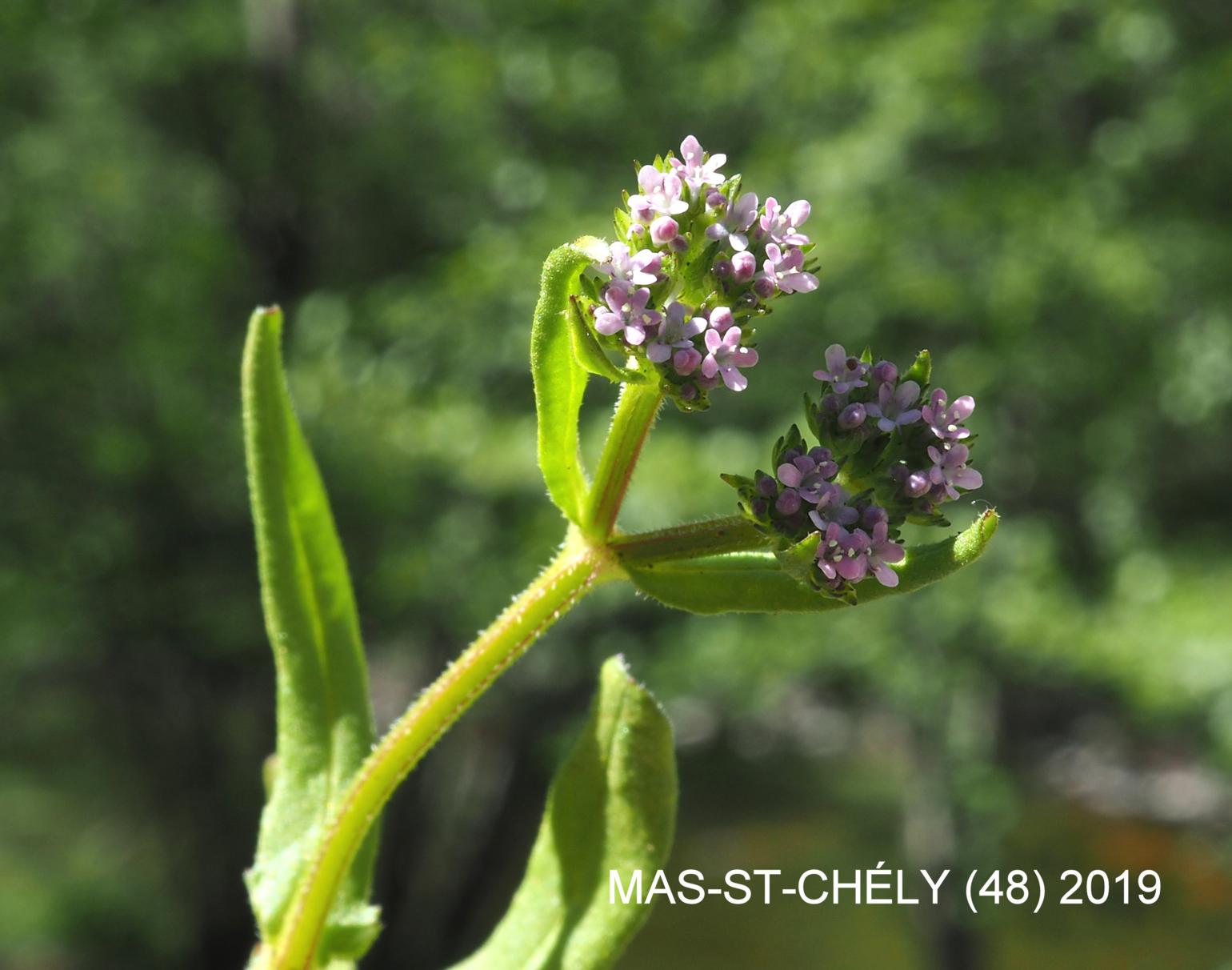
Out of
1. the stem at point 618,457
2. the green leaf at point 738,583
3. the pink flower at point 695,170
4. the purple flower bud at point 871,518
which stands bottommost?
the green leaf at point 738,583

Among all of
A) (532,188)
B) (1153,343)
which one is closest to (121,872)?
(532,188)

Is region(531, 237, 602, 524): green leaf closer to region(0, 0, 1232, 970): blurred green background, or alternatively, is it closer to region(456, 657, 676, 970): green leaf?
region(456, 657, 676, 970): green leaf

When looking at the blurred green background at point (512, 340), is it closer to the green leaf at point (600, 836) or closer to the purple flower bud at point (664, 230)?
the green leaf at point (600, 836)

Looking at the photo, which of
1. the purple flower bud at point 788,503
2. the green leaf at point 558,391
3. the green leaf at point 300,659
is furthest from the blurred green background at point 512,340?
the purple flower bud at point 788,503

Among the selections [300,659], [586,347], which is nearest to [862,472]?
[586,347]

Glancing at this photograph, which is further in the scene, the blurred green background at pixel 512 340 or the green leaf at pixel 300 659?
the blurred green background at pixel 512 340

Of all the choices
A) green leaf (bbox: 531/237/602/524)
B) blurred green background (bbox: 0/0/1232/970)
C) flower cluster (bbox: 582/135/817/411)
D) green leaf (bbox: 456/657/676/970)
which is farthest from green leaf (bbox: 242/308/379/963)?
blurred green background (bbox: 0/0/1232/970)
